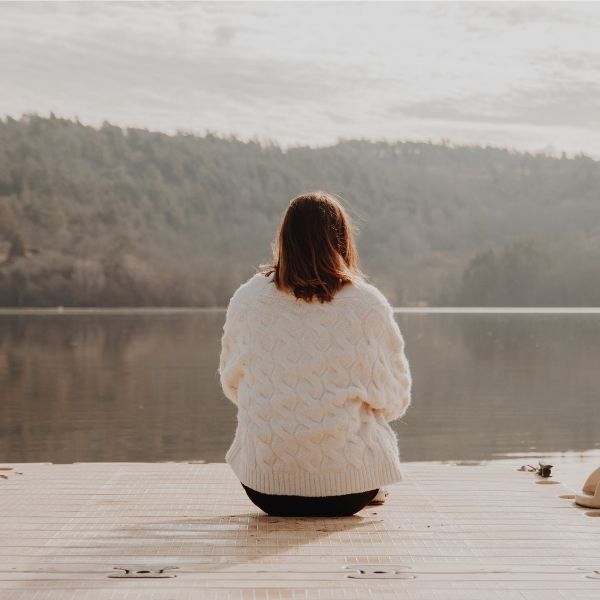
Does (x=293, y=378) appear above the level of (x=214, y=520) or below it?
above

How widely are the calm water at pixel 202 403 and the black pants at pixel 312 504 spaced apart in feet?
13.7

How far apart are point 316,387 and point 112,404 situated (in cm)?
764

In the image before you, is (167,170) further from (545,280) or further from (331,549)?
(331,549)

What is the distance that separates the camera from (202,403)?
9617mm

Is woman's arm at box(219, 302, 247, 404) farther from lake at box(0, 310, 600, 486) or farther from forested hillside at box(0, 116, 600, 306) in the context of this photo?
forested hillside at box(0, 116, 600, 306)

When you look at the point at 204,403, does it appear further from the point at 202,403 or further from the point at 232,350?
the point at 232,350

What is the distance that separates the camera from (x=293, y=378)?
212 cm

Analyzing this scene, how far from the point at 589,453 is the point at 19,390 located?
6.89 metres

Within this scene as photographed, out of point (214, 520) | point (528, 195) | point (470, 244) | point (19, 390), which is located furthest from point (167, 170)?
point (214, 520)

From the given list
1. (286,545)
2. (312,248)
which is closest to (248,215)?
(312,248)

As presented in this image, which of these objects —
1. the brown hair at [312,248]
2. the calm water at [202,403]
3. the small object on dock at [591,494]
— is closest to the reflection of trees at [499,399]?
the calm water at [202,403]

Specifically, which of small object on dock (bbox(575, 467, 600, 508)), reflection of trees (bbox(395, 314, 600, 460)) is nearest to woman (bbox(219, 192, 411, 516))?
small object on dock (bbox(575, 467, 600, 508))

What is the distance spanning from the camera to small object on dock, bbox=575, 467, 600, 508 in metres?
2.48

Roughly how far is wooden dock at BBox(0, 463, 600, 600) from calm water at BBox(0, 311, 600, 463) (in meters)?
3.80
